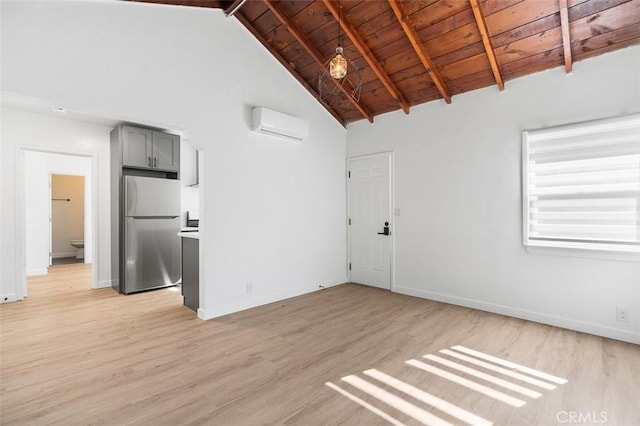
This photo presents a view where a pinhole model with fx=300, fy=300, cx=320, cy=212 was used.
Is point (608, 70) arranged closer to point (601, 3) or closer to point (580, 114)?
point (580, 114)

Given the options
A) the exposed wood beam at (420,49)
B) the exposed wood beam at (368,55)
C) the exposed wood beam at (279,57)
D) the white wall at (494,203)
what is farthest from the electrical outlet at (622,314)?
the exposed wood beam at (279,57)

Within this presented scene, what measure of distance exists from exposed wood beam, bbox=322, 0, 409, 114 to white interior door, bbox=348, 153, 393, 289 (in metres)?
0.85

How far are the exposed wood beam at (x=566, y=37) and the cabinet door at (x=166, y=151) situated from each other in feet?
17.4

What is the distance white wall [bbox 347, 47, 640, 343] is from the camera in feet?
9.79

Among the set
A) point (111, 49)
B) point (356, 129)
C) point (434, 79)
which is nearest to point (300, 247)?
point (356, 129)

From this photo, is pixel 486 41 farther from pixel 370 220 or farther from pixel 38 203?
pixel 38 203

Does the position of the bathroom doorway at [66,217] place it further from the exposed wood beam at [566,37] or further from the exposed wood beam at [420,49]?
the exposed wood beam at [566,37]

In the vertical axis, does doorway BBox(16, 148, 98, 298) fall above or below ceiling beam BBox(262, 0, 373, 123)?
below

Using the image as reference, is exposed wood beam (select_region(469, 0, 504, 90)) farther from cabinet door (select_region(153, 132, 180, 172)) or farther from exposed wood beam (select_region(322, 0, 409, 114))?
cabinet door (select_region(153, 132, 180, 172))

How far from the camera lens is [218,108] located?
363 cm

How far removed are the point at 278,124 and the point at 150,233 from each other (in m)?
2.76

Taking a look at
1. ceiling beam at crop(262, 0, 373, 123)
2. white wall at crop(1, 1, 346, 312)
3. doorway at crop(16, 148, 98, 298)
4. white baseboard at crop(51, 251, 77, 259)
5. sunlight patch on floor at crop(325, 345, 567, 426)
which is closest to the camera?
sunlight patch on floor at crop(325, 345, 567, 426)

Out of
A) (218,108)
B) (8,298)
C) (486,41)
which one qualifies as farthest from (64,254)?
(486,41)

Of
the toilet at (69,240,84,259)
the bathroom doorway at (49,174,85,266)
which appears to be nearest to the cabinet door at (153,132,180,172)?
the toilet at (69,240,84,259)
